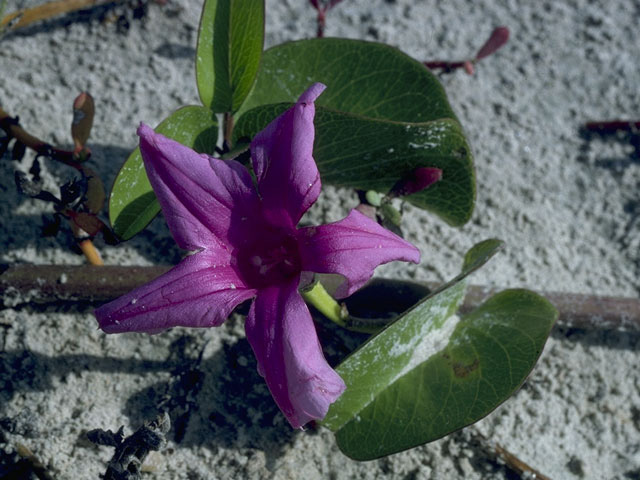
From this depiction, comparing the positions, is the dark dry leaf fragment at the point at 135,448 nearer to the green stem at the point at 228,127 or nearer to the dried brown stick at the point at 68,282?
the dried brown stick at the point at 68,282

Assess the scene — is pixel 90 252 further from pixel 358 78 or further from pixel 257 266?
pixel 358 78

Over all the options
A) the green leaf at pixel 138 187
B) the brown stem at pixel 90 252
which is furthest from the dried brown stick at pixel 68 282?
the green leaf at pixel 138 187

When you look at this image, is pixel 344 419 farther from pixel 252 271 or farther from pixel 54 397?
pixel 54 397

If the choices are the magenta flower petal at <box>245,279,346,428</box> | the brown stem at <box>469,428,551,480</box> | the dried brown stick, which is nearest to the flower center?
the magenta flower petal at <box>245,279,346,428</box>

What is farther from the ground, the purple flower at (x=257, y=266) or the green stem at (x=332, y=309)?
the purple flower at (x=257, y=266)

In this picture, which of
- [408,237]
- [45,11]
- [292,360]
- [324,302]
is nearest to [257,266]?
[324,302]

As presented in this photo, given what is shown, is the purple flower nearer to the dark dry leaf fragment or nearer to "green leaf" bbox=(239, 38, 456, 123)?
the dark dry leaf fragment

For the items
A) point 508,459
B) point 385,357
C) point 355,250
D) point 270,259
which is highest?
point 355,250
